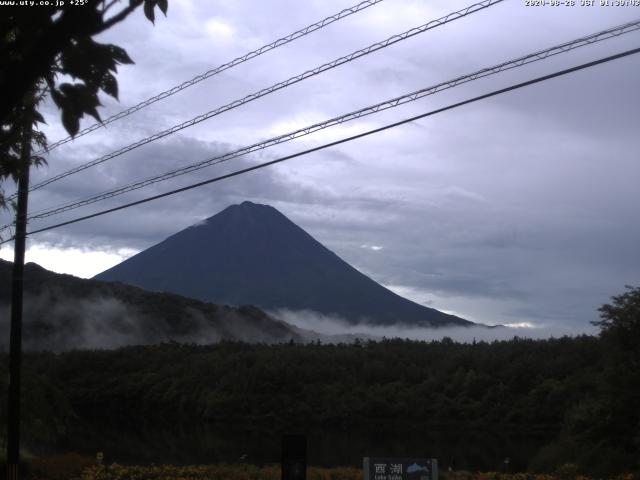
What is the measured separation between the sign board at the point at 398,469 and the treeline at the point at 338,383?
36.1m

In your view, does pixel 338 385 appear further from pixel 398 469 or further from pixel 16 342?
pixel 398 469

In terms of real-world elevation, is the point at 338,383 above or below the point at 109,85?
below

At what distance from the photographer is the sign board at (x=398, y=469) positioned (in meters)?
10.7

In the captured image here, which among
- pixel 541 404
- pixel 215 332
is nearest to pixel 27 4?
pixel 541 404

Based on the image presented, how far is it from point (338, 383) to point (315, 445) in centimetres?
1666

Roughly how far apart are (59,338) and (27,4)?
7915 centimetres

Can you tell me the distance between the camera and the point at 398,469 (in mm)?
10703

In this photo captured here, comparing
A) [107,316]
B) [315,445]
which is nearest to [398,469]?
[315,445]

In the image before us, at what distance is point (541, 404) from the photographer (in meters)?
49.3

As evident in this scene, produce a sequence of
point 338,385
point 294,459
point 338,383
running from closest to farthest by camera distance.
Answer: point 294,459, point 338,385, point 338,383

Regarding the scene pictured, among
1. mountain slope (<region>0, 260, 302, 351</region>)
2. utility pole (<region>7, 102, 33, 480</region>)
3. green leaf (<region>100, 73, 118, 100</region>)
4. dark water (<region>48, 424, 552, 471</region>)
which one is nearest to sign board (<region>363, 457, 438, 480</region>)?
utility pole (<region>7, 102, 33, 480</region>)

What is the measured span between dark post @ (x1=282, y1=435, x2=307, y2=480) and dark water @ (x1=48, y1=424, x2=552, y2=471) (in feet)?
64.8

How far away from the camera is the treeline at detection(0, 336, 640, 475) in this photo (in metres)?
51.3

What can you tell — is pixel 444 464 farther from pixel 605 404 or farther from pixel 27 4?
pixel 27 4
